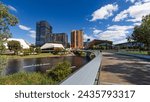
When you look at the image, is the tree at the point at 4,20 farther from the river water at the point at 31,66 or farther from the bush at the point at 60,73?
the river water at the point at 31,66

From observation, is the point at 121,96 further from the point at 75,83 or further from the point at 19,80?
the point at 19,80

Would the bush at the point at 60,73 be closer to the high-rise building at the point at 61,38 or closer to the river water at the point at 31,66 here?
the river water at the point at 31,66

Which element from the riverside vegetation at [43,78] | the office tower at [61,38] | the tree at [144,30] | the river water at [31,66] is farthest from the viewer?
the office tower at [61,38]

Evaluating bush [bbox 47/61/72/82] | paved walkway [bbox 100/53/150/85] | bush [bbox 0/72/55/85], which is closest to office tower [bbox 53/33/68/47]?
bush [bbox 47/61/72/82]

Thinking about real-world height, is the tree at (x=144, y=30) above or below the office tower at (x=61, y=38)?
below

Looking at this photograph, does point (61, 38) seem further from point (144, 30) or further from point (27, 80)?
point (27, 80)

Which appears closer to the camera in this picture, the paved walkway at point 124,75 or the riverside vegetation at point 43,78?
the paved walkway at point 124,75

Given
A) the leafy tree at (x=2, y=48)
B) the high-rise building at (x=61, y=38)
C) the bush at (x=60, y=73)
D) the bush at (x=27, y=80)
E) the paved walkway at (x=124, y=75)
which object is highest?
the high-rise building at (x=61, y=38)

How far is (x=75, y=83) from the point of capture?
509 cm

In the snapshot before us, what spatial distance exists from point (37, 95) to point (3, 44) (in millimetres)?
6603

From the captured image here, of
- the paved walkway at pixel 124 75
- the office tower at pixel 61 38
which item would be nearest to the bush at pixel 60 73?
the paved walkway at pixel 124 75

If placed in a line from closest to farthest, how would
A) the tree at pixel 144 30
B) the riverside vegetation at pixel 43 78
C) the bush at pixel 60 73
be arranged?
the riverside vegetation at pixel 43 78, the bush at pixel 60 73, the tree at pixel 144 30

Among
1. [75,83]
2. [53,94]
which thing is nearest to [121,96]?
[75,83]

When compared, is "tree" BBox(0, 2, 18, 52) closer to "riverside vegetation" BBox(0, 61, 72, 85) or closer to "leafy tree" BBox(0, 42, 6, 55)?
"leafy tree" BBox(0, 42, 6, 55)
